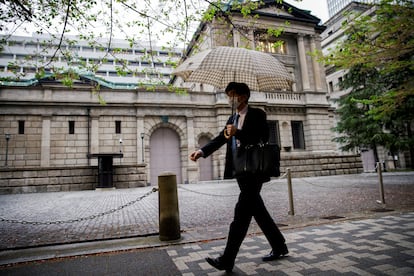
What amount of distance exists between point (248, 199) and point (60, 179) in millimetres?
15639

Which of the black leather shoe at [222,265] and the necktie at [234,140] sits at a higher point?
the necktie at [234,140]

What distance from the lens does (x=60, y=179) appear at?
15.3 metres

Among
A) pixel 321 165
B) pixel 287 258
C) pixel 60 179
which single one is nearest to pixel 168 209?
pixel 287 258

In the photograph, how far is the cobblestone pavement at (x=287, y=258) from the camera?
8.70 feet

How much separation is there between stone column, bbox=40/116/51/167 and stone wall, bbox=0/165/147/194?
157 inches

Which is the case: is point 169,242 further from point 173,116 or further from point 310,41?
point 310,41

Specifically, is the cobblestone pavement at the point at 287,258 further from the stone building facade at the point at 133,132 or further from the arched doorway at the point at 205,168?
the arched doorway at the point at 205,168

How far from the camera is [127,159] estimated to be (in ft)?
65.8

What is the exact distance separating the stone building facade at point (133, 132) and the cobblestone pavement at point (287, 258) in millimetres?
13750

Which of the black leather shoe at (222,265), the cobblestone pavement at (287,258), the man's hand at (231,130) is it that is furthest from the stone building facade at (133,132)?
the man's hand at (231,130)

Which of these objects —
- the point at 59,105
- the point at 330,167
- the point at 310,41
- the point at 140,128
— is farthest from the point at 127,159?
the point at 310,41

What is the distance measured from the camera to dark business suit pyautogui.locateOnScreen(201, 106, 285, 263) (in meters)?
2.70

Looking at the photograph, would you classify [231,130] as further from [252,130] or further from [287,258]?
[287,258]

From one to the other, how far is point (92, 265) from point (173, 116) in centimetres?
1895
